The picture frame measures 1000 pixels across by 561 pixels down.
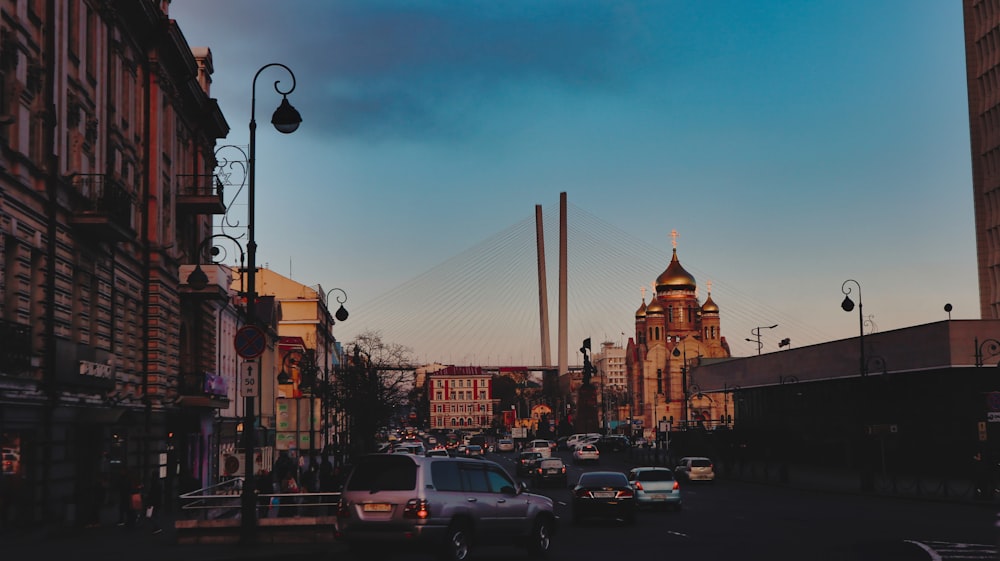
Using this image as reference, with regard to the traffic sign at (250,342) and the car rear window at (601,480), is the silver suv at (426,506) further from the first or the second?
the car rear window at (601,480)

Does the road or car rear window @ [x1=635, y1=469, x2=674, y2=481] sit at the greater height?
car rear window @ [x1=635, y1=469, x2=674, y2=481]

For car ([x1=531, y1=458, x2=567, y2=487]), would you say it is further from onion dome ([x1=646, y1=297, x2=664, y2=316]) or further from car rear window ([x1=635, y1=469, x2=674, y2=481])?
onion dome ([x1=646, y1=297, x2=664, y2=316])

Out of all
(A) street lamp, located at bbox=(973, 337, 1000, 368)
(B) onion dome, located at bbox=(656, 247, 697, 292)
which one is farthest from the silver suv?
(B) onion dome, located at bbox=(656, 247, 697, 292)

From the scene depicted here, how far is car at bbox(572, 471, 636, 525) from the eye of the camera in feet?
107

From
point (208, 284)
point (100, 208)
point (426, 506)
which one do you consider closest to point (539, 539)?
point (426, 506)

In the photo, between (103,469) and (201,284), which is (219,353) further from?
(103,469)

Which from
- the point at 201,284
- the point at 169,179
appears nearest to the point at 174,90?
the point at 169,179

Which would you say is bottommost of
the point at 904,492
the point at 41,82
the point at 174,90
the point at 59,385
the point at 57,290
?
the point at 904,492

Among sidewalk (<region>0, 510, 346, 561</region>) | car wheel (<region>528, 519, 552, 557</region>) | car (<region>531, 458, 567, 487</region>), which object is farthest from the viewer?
car (<region>531, 458, 567, 487</region>)

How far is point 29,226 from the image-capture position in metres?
27.4

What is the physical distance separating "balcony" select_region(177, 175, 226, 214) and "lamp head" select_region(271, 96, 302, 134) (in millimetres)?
21174

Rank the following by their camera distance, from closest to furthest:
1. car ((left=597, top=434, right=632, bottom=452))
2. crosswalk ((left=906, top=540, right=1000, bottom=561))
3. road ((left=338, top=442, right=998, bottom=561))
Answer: crosswalk ((left=906, top=540, right=1000, bottom=561)) < road ((left=338, top=442, right=998, bottom=561)) < car ((left=597, top=434, right=632, bottom=452))

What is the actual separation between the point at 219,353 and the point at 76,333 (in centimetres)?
2907

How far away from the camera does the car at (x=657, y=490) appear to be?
39.3 m
